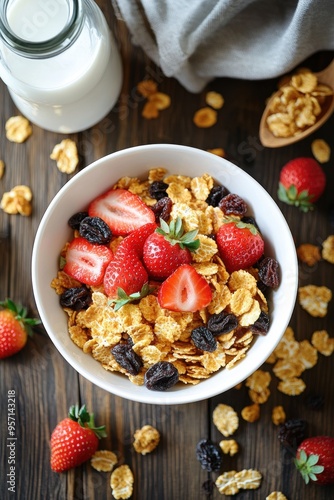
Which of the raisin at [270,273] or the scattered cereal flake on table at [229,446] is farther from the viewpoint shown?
the scattered cereal flake on table at [229,446]

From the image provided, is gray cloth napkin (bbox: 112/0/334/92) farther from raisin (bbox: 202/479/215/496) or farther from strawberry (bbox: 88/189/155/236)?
raisin (bbox: 202/479/215/496)

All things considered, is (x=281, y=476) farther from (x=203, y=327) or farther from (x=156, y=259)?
(x=156, y=259)

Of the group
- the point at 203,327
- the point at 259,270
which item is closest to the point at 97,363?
the point at 203,327

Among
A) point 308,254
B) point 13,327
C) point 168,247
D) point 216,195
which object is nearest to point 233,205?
point 216,195

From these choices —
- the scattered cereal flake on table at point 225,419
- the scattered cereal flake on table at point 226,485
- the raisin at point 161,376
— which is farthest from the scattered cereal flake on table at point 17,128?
the scattered cereal flake on table at point 226,485

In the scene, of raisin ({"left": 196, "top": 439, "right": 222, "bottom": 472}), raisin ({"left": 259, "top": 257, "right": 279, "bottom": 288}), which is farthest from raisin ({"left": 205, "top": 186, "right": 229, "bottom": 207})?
raisin ({"left": 196, "top": 439, "right": 222, "bottom": 472})

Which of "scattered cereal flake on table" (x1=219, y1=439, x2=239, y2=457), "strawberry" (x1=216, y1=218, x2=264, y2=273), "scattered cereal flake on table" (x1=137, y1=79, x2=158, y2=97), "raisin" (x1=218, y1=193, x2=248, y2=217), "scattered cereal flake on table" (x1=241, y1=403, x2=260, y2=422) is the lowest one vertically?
"scattered cereal flake on table" (x1=219, y1=439, x2=239, y2=457)

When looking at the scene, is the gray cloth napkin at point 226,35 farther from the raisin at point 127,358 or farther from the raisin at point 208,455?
the raisin at point 208,455

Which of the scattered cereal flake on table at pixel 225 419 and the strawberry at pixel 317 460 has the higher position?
the scattered cereal flake on table at pixel 225 419
